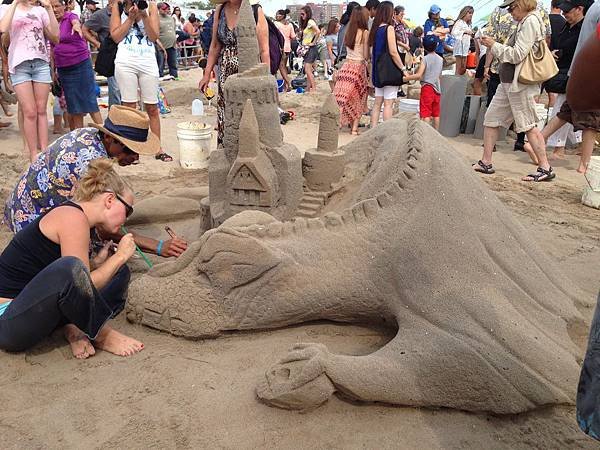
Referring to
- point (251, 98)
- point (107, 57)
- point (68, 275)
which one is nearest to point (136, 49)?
point (107, 57)

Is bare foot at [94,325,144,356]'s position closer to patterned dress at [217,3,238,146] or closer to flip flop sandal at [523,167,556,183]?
patterned dress at [217,3,238,146]

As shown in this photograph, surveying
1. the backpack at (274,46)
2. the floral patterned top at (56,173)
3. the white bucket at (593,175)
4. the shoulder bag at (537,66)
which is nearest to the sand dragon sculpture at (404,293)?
the floral patterned top at (56,173)

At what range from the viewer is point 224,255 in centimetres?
243

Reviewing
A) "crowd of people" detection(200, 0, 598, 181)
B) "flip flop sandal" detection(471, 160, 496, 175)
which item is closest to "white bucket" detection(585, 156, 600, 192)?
"crowd of people" detection(200, 0, 598, 181)

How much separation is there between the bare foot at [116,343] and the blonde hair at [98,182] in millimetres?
648

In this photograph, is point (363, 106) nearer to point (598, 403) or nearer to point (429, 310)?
point (429, 310)

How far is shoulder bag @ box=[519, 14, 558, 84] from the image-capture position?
16.0ft

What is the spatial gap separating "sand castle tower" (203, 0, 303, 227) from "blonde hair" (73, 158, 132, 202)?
0.79 meters

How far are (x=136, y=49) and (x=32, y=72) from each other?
999mm

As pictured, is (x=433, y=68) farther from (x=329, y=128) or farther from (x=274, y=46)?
(x=329, y=128)

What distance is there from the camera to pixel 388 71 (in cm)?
658

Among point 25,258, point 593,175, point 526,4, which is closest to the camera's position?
point 25,258

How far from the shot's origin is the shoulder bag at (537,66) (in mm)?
4875

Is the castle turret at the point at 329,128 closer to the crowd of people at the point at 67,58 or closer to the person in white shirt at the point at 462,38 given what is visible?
the crowd of people at the point at 67,58
